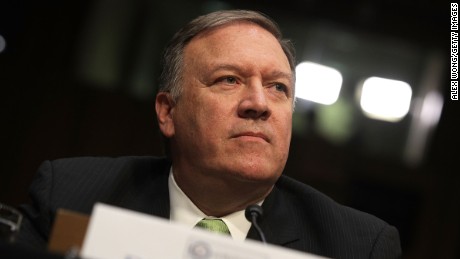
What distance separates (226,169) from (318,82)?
7.04ft

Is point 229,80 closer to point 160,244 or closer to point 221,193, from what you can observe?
point 221,193

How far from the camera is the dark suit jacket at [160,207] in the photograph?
2018 mm

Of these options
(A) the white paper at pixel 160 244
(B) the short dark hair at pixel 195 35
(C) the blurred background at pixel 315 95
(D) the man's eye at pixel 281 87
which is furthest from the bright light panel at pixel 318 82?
(A) the white paper at pixel 160 244

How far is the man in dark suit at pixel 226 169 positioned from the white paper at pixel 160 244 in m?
0.75

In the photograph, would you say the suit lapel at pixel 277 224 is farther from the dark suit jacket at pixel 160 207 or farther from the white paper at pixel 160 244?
the white paper at pixel 160 244

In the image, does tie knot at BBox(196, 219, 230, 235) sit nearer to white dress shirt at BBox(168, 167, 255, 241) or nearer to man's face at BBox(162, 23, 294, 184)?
white dress shirt at BBox(168, 167, 255, 241)

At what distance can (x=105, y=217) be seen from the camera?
3.98 feet

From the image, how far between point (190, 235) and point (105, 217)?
17 centimetres

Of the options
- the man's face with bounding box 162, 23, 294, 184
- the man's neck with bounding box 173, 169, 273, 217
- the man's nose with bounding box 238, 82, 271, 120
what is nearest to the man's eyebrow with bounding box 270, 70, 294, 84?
the man's face with bounding box 162, 23, 294, 184

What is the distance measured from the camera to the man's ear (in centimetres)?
234

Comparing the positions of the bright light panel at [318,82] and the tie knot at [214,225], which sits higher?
the bright light panel at [318,82]

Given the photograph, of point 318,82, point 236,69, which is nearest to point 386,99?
point 318,82

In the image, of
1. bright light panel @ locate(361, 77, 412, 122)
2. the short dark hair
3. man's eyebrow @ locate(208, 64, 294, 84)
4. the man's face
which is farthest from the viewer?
bright light panel @ locate(361, 77, 412, 122)

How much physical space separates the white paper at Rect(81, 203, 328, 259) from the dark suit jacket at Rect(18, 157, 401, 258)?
31.2 inches
